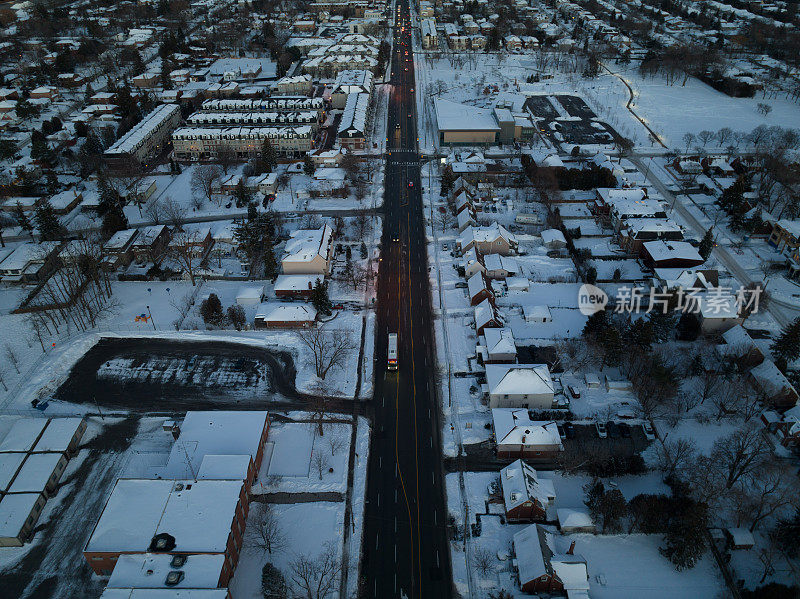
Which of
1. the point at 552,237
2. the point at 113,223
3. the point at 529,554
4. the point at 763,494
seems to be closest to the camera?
the point at 529,554

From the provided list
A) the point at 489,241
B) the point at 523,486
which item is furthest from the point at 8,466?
the point at 489,241

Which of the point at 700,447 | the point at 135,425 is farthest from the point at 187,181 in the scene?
the point at 700,447

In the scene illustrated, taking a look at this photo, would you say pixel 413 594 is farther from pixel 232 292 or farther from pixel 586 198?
pixel 586 198

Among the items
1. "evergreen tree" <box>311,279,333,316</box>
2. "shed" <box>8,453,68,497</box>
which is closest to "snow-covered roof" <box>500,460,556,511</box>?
"evergreen tree" <box>311,279,333,316</box>

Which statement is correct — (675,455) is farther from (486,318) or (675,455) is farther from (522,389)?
(486,318)

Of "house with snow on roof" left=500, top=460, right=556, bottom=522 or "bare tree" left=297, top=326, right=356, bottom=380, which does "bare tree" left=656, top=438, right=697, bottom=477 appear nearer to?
"house with snow on roof" left=500, top=460, right=556, bottom=522
